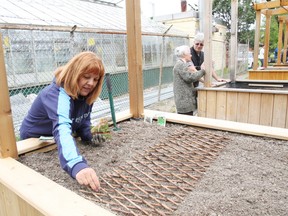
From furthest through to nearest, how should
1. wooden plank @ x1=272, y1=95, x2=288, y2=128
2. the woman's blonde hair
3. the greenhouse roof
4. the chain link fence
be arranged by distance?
the greenhouse roof
the chain link fence
wooden plank @ x1=272, y1=95, x2=288, y2=128
the woman's blonde hair

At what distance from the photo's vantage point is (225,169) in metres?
1.60

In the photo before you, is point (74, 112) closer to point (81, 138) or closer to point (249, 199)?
point (81, 138)

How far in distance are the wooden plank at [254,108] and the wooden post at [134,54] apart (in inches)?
60.9

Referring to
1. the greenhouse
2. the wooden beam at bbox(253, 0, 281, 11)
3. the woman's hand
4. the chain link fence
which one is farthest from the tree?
the woman's hand

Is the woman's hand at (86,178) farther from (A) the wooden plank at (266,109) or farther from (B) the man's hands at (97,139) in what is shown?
(A) the wooden plank at (266,109)

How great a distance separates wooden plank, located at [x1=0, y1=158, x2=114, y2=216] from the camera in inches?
42.4

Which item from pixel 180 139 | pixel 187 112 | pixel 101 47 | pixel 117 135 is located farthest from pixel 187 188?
pixel 101 47

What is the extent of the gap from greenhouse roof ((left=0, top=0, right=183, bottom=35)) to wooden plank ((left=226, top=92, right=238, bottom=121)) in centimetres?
312

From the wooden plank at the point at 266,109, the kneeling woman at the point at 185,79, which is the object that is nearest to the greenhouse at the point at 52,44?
the kneeling woman at the point at 185,79

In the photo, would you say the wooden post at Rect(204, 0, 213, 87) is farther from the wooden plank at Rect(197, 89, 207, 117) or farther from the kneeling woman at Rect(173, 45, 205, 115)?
the wooden plank at Rect(197, 89, 207, 117)

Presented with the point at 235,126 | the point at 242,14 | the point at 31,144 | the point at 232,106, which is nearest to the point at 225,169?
the point at 235,126

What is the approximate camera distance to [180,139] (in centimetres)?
214

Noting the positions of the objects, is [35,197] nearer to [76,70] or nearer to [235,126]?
[76,70]

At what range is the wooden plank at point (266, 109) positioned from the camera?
129 inches
